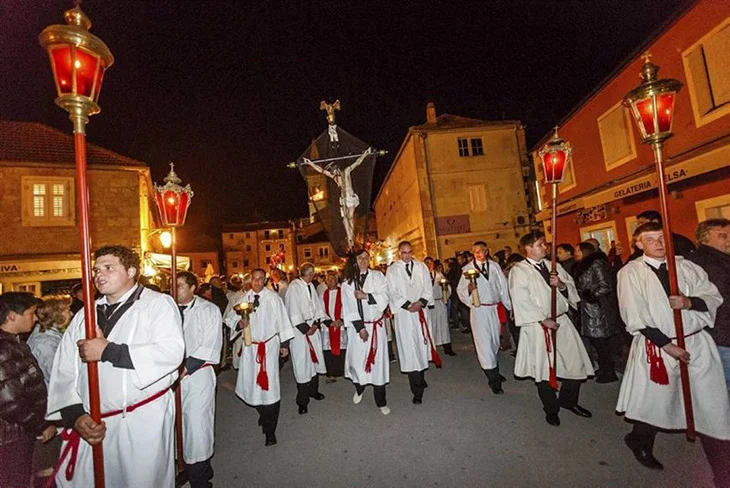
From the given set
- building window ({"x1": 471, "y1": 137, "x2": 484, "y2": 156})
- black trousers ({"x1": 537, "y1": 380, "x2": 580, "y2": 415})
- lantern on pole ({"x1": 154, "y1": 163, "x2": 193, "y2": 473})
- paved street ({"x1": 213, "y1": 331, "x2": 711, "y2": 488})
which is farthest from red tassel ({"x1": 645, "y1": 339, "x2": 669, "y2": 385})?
building window ({"x1": 471, "y1": 137, "x2": 484, "y2": 156})

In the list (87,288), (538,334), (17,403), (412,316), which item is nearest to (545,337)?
(538,334)

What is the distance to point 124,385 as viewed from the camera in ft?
8.15

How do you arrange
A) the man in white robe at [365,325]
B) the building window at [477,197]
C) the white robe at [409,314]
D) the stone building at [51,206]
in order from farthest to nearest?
the building window at [477,197] → the stone building at [51,206] → the white robe at [409,314] → the man in white robe at [365,325]

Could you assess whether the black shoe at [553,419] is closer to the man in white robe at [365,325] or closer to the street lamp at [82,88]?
the man in white robe at [365,325]

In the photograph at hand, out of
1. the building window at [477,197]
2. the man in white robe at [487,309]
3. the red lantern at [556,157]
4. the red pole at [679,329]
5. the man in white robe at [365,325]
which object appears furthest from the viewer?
the building window at [477,197]

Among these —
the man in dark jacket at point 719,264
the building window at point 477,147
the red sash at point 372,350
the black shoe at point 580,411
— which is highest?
the building window at point 477,147

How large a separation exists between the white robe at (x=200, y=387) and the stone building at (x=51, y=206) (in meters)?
12.1

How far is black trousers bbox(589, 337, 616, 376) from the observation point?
17.4ft

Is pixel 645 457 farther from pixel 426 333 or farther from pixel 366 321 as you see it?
pixel 366 321

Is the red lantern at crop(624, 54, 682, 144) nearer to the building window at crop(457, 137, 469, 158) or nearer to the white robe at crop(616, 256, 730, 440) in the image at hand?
the white robe at crop(616, 256, 730, 440)

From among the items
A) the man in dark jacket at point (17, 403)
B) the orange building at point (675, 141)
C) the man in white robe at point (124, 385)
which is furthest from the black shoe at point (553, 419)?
the orange building at point (675, 141)

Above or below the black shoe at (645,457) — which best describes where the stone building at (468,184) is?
above

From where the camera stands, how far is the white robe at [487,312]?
5.54 metres

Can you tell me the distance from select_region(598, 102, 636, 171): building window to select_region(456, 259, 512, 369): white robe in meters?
6.99
